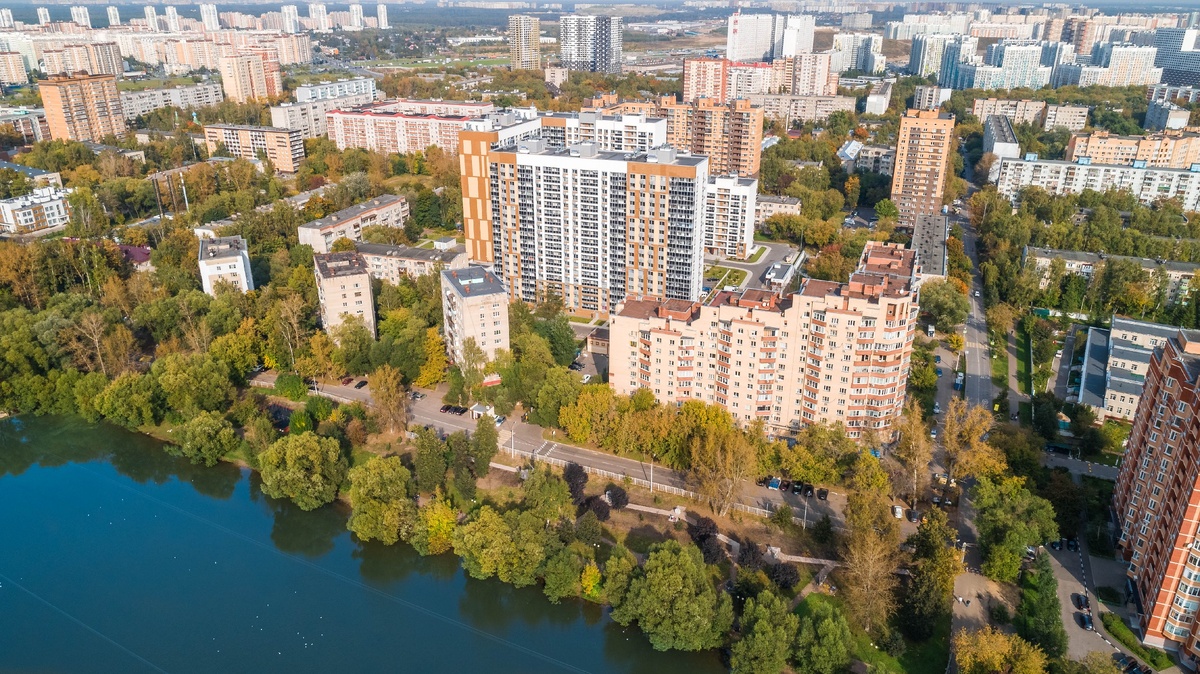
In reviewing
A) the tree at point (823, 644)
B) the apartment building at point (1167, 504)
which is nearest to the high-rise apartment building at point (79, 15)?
the tree at point (823, 644)

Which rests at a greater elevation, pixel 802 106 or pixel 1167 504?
pixel 802 106

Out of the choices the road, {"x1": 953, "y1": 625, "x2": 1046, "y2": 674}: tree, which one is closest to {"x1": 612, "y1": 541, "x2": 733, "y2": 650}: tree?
{"x1": 953, "y1": 625, "x2": 1046, "y2": 674}: tree

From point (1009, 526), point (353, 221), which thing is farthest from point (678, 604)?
point (353, 221)

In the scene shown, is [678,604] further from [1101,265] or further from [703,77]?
[703,77]

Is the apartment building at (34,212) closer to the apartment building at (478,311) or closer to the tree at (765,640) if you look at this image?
the apartment building at (478,311)

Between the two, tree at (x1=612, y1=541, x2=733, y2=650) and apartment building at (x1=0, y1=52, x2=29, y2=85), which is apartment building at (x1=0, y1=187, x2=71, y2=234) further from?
apartment building at (x1=0, y1=52, x2=29, y2=85)
